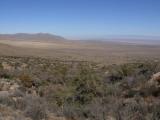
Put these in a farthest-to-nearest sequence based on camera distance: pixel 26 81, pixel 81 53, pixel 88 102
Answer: pixel 81 53 → pixel 26 81 → pixel 88 102

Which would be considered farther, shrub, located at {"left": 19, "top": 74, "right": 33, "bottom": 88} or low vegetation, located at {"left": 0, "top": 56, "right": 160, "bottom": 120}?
shrub, located at {"left": 19, "top": 74, "right": 33, "bottom": 88}

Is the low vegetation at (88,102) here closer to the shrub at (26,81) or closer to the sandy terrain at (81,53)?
the shrub at (26,81)

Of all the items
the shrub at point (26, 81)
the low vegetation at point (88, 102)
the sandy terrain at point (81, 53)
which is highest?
the low vegetation at point (88, 102)

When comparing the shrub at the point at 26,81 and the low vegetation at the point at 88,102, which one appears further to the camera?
the shrub at the point at 26,81

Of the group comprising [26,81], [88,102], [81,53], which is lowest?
[81,53]

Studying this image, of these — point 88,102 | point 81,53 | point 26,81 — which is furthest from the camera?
point 81,53

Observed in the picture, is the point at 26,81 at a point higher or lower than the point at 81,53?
higher

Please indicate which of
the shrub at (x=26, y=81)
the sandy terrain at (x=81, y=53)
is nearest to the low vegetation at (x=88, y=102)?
the shrub at (x=26, y=81)

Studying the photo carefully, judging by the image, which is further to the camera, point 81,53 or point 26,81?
point 81,53

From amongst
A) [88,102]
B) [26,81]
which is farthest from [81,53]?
[88,102]

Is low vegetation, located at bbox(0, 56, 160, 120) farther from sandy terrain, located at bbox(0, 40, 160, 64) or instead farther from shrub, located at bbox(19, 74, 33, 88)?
sandy terrain, located at bbox(0, 40, 160, 64)

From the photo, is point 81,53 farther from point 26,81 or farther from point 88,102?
point 88,102

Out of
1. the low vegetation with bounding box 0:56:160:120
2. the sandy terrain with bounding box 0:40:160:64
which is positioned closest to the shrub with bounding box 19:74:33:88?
the low vegetation with bounding box 0:56:160:120

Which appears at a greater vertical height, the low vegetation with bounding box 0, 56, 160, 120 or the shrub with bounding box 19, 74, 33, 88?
the low vegetation with bounding box 0, 56, 160, 120
